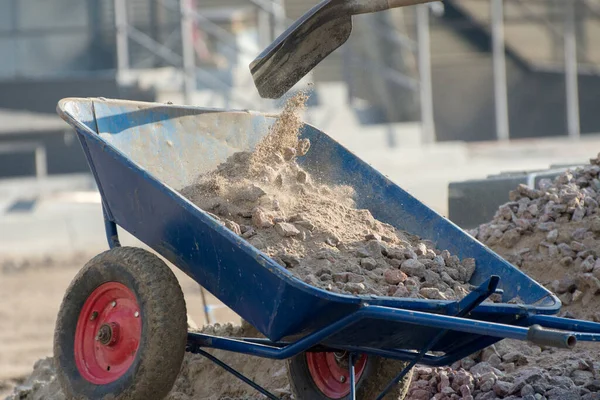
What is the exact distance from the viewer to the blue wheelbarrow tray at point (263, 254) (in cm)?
351

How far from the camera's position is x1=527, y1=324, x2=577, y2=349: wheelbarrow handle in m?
3.20

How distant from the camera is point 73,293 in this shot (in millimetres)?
4195

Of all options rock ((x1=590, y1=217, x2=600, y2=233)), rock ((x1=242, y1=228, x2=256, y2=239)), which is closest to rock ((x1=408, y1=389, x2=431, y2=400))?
rock ((x1=242, y1=228, x2=256, y2=239))

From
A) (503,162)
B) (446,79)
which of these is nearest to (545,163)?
(503,162)

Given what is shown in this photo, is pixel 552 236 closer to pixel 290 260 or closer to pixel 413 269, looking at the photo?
pixel 413 269

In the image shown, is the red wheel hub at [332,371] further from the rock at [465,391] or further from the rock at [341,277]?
the rock at [341,277]

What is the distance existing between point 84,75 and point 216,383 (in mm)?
9419

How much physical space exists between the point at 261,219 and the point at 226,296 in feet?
1.49

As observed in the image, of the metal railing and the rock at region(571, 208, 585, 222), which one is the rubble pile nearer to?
the rock at region(571, 208, 585, 222)

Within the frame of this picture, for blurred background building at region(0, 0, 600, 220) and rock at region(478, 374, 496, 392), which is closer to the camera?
rock at region(478, 374, 496, 392)

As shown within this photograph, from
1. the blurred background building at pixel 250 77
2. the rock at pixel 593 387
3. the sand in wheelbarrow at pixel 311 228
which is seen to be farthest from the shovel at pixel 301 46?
the blurred background building at pixel 250 77

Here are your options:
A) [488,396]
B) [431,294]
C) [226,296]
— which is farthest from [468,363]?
[226,296]

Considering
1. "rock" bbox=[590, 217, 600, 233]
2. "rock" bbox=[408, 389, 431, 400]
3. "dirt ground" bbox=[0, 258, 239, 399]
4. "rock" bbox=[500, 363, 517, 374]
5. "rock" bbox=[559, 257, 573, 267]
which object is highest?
"rock" bbox=[590, 217, 600, 233]

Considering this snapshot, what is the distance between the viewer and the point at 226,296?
3.79m
